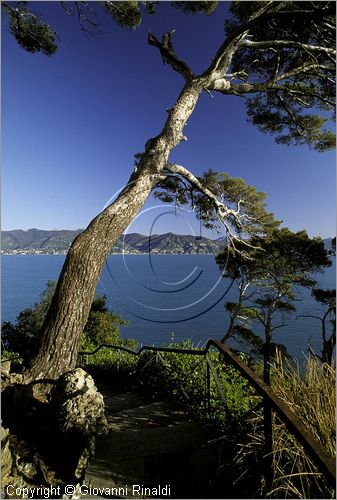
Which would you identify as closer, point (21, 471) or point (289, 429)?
point (289, 429)

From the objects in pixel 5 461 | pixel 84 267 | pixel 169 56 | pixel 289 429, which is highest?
pixel 169 56

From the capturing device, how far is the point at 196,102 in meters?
4.91

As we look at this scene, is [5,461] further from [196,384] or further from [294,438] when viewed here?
[196,384]

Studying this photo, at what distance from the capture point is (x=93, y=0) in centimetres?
521

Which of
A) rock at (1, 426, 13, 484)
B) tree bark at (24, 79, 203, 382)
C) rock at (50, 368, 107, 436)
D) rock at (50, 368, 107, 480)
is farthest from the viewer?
tree bark at (24, 79, 203, 382)

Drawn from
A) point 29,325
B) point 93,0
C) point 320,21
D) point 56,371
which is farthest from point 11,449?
point 29,325

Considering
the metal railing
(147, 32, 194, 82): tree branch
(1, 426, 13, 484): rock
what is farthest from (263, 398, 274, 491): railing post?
(147, 32, 194, 82): tree branch

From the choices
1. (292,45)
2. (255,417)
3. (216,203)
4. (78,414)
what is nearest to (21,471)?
(78,414)

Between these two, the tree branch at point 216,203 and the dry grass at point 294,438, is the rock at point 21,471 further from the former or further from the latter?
the tree branch at point 216,203

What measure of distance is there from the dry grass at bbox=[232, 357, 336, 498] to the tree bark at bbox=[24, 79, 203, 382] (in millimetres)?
2205

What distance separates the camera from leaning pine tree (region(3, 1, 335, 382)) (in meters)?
3.76

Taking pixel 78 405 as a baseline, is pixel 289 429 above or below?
above

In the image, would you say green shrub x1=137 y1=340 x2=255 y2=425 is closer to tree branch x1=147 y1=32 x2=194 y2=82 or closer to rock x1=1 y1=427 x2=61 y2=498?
rock x1=1 y1=427 x2=61 y2=498

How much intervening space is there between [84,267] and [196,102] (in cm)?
303
